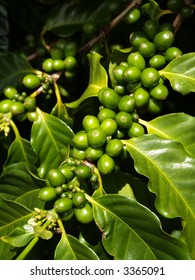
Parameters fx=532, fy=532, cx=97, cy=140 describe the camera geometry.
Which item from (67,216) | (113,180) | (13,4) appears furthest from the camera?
(13,4)

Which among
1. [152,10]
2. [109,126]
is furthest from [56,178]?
[152,10]

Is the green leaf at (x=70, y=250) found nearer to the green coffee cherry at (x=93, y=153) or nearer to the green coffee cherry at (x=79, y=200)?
the green coffee cherry at (x=79, y=200)

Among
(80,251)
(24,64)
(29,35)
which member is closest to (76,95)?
(24,64)

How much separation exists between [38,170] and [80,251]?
45 centimetres

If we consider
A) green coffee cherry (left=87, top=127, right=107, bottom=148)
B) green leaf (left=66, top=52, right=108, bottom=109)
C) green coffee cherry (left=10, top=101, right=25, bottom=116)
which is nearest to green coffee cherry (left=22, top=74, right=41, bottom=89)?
green coffee cherry (left=10, top=101, right=25, bottom=116)

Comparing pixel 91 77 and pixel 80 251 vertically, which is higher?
pixel 91 77

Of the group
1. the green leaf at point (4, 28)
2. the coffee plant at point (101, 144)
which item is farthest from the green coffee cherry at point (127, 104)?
the green leaf at point (4, 28)

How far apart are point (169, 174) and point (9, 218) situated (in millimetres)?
623

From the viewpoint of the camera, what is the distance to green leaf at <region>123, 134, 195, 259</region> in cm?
182

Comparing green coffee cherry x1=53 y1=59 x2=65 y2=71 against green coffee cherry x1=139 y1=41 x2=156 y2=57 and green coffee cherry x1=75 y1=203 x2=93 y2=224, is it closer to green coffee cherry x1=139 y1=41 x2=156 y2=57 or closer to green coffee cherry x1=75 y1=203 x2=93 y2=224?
green coffee cherry x1=139 y1=41 x2=156 y2=57

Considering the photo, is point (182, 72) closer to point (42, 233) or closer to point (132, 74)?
point (132, 74)

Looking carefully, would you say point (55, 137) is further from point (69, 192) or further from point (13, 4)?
point (13, 4)

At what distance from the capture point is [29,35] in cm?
278

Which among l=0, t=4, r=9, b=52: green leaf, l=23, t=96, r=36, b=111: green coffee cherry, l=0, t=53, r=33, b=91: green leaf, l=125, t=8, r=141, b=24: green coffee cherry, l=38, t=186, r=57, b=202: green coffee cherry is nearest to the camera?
l=38, t=186, r=57, b=202: green coffee cherry
